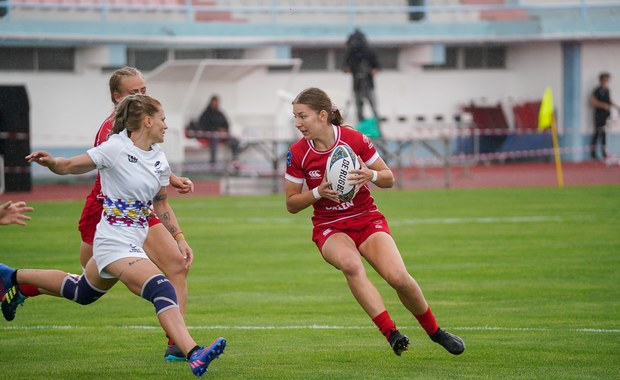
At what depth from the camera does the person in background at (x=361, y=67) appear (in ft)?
91.0

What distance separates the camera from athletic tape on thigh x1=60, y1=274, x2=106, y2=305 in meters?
8.08

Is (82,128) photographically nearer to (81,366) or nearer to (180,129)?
(180,129)

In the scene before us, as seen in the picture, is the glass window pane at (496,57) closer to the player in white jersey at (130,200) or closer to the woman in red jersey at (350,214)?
the woman in red jersey at (350,214)

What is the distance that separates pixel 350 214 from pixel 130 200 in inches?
67.0

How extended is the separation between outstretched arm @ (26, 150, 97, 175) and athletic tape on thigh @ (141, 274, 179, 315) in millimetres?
811

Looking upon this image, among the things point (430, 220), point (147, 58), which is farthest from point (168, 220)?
point (147, 58)

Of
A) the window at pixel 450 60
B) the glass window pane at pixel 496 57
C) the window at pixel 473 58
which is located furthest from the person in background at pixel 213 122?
the glass window pane at pixel 496 57

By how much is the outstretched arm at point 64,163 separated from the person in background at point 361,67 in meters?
20.0

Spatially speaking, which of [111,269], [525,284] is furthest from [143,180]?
[525,284]

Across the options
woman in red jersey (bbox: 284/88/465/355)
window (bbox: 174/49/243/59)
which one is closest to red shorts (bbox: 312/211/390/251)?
woman in red jersey (bbox: 284/88/465/355)

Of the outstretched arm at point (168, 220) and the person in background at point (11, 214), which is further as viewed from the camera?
the outstretched arm at point (168, 220)

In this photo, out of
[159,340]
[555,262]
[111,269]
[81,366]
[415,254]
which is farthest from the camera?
[415,254]

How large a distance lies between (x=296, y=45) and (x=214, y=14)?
254cm

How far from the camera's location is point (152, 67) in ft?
112
